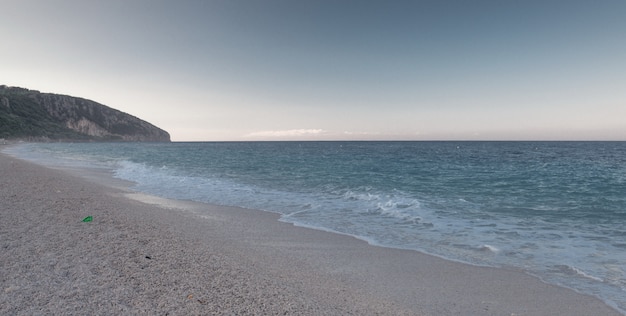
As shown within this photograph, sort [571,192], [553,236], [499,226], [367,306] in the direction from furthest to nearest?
[571,192]
[499,226]
[553,236]
[367,306]

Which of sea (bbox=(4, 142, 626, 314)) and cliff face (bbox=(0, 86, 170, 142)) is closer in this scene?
sea (bbox=(4, 142, 626, 314))

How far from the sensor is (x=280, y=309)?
4.43m

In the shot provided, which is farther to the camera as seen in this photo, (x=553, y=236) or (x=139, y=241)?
(x=553, y=236)

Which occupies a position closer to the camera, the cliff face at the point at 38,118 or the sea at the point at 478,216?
the sea at the point at 478,216

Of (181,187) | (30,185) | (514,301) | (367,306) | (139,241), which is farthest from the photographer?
(181,187)

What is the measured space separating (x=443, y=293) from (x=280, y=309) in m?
2.87

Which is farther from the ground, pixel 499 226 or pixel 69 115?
pixel 69 115

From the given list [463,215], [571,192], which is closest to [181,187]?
[463,215]

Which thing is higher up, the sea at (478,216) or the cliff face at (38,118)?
the cliff face at (38,118)

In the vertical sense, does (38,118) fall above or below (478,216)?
above

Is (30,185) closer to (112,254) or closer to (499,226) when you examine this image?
(112,254)

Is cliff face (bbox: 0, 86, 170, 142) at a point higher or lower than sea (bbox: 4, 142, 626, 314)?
higher

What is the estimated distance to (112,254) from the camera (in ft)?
20.4

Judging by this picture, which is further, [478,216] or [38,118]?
[38,118]
